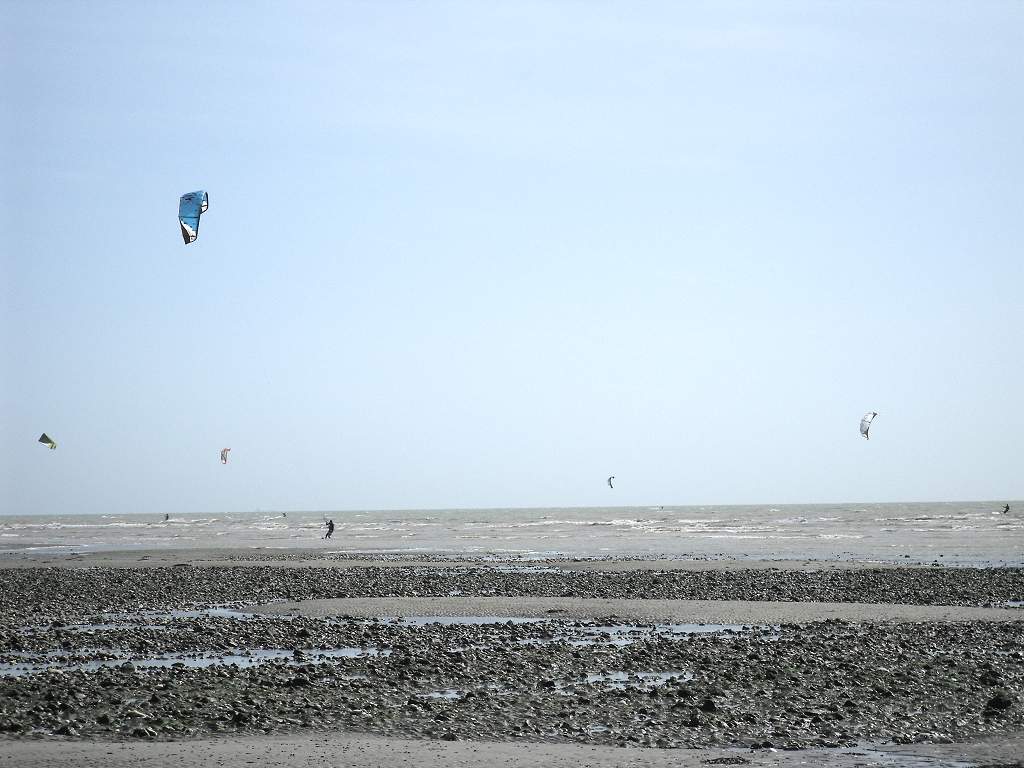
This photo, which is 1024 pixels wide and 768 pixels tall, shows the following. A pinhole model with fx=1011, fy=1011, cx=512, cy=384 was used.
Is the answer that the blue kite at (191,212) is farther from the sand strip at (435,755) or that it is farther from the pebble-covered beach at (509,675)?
the sand strip at (435,755)

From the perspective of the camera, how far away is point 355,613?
20078 mm

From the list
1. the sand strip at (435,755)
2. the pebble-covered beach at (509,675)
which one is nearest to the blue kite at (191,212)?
the pebble-covered beach at (509,675)

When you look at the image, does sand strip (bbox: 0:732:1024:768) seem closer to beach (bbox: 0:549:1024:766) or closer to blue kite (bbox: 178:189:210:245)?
beach (bbox: 0:549:1024:766)

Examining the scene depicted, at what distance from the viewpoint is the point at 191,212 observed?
76.7 ft

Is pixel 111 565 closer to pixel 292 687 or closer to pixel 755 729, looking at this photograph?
pixel 292 687

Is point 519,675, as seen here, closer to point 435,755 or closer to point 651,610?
point 435,755

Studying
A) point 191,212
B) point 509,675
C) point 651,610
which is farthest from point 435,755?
point 191,212

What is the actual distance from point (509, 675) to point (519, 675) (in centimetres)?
13

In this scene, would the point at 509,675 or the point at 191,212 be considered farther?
the point at 191,212

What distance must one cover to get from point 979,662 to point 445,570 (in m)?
21.7

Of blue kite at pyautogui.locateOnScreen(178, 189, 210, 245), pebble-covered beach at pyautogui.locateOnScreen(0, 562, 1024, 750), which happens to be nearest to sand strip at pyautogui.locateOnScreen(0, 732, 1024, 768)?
pebble-covered beach at pyautogui.locateOnScreen(0, 562, 1024, 750)

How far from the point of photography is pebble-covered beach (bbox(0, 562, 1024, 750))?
396 inches

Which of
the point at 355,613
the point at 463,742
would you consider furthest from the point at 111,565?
the point at 463,742

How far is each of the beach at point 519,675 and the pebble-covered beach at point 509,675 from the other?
0.04m
